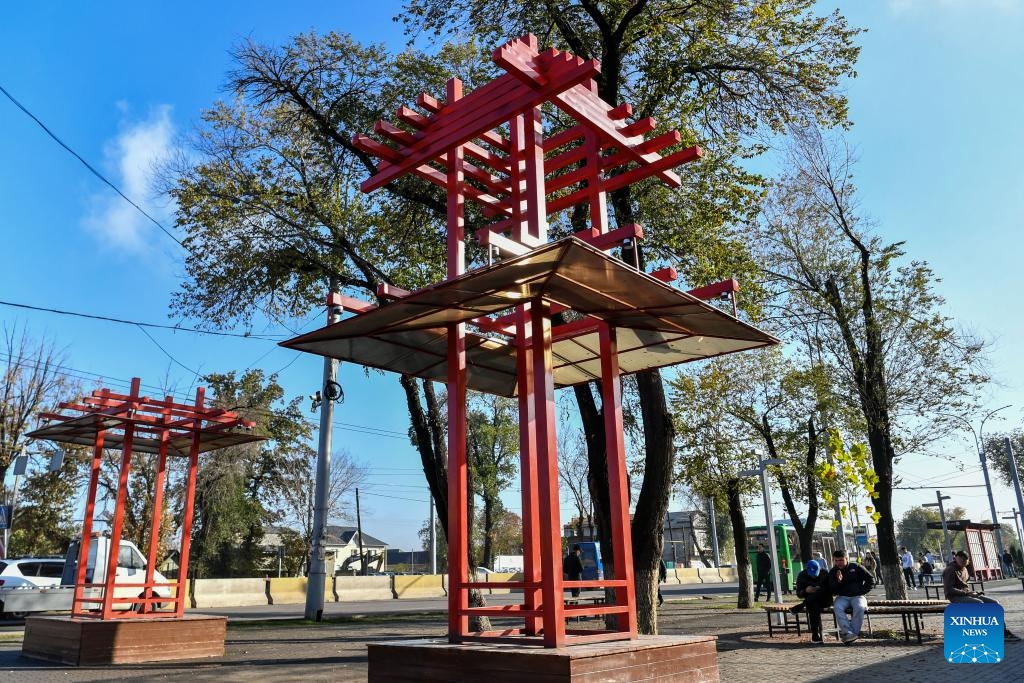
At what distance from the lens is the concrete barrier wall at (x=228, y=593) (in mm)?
28361

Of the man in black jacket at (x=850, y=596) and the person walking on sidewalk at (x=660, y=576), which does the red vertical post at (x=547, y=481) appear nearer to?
the person walking on sidewalk at (x=660, y=576)

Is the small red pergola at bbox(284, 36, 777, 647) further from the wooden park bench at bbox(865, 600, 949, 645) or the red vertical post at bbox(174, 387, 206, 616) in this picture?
the wooden park bench at bbox(865, 600, 949, 645)

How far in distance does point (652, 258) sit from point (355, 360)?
814 cm

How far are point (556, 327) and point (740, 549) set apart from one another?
18.5 m

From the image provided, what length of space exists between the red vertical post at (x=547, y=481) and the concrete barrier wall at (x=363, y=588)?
31.4 metres

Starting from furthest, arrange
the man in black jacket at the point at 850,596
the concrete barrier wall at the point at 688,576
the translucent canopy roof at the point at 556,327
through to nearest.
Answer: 1. the concrete barrier wall at the point at 688,576
2. the man in black jacket at the point at 850,596
3. the translucent canopy roof at the point at 556,327

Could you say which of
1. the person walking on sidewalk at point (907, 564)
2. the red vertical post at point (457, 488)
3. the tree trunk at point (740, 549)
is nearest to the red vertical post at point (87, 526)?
the red vertical post at point (457, 488)

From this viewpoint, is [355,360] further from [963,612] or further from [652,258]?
[963,612]

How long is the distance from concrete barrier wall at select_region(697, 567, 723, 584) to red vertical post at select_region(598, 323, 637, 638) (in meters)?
47.3

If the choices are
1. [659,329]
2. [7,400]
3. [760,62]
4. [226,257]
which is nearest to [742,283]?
[760,62]

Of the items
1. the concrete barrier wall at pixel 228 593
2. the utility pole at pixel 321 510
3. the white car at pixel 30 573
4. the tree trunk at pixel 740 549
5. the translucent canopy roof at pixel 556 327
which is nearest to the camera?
the translucent canopy roof at pixel 556 327

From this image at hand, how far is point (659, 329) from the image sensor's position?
7168mm

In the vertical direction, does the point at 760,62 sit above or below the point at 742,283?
above

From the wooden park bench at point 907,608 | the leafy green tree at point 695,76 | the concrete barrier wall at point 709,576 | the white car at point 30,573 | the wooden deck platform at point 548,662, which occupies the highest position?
the leafy green tree at point 695,76
